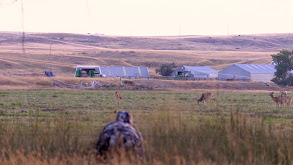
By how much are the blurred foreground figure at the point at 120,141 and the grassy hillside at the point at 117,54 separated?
77563mm

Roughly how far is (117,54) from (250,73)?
65767 millimetres

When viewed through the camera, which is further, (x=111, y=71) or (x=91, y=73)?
(x=111, y=71)

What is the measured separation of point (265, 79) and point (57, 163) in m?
70.7

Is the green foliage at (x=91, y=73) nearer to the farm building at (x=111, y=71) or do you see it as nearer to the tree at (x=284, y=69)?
the farm building at (x=111, y=71)

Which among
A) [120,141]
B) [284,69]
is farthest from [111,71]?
[120,141]

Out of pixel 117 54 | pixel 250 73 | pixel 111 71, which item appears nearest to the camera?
pixel 250 73

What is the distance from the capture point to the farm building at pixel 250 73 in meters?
74.9

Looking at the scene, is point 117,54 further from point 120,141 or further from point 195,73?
point 120,141

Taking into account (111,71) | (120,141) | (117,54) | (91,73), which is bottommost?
(91,73)

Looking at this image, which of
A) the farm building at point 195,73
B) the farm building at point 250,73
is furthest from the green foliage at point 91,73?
the farm building at point 250,73

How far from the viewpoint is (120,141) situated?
733 cm

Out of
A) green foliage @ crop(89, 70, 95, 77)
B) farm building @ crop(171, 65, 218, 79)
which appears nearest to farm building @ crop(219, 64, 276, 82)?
farm building @ crop(171, 65, 218, 79)

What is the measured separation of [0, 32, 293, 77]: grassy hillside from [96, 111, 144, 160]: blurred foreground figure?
77563mm

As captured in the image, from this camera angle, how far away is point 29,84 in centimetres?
5697
